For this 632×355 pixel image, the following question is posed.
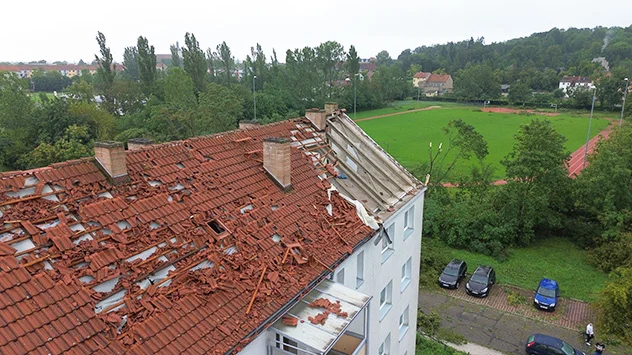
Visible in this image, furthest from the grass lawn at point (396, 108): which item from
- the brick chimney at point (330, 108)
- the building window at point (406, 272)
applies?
the building window at point (406, 272)

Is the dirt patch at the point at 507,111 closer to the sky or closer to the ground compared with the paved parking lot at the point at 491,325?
closer to the sky

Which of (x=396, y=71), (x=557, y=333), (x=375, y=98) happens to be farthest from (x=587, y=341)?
(x=396, y=71)

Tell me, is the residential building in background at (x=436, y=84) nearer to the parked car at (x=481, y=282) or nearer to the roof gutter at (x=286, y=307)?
the parked car at (x=481, y=282)

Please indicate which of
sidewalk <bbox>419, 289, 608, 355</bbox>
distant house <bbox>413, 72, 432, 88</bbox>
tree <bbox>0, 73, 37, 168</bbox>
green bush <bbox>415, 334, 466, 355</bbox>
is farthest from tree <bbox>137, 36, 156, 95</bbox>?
distant house <bbox>413, 72, 432, 88</bbox>

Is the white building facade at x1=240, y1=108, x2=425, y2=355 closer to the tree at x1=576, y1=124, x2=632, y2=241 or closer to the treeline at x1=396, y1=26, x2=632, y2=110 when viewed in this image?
the tree at x1=576, y1=124, x2=632, y2=241

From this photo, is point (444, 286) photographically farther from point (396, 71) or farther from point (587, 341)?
point (396, 71)
